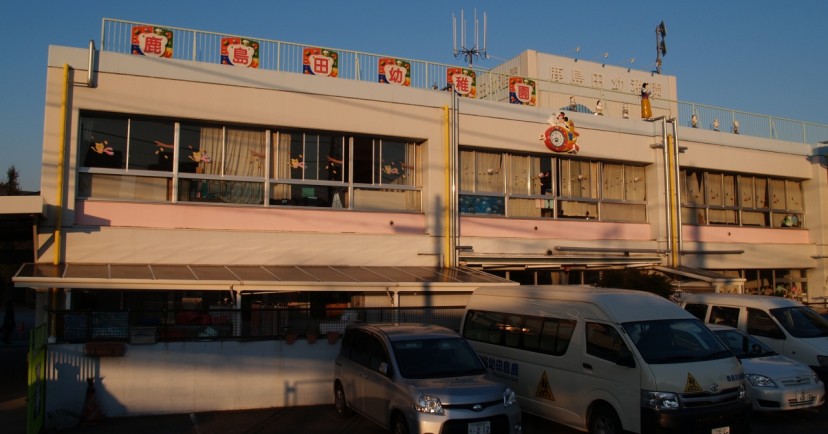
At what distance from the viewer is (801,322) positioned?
13172 mm

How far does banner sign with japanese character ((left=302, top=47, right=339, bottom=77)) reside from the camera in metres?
16.4

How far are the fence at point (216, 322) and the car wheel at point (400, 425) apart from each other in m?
3.55

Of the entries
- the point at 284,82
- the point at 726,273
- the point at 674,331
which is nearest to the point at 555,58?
the point at 726,273

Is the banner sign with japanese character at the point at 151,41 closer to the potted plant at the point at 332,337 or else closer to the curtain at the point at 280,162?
the curtain at the point at 280,162

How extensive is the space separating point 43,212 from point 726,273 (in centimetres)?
2073

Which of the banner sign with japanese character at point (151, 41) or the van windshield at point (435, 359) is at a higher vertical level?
the banner sign with japanese character at point (151, 41)

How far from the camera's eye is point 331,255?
15.9m

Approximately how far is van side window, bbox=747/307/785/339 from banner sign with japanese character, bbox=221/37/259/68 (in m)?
12.6

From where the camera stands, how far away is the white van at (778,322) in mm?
12352

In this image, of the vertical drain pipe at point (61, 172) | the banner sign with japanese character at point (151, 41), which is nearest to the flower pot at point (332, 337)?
the vertical drain pipe at point (61, 172)

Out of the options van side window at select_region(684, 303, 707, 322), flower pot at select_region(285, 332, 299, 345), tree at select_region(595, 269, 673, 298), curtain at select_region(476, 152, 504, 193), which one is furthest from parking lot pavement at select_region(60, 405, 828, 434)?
curtain at select_region(476, 152, 504, 193)

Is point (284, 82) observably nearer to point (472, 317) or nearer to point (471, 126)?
point (471, 126)

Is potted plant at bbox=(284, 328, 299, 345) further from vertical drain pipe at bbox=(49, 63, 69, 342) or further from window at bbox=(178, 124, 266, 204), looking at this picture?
vertical drain pipe at bbox=(49, 63, 69, 342)

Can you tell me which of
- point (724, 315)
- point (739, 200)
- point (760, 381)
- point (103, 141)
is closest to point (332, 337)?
point (103, 141)
